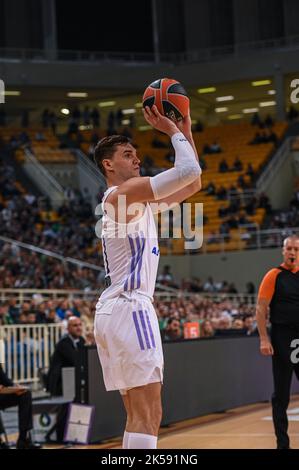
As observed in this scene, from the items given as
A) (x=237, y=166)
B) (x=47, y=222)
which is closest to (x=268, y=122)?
(x=237, y=166)

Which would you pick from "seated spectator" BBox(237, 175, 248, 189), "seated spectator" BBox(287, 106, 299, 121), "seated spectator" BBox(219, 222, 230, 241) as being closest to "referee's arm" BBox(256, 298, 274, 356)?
"seated spectator" BBox(219, 222, 230, 241)

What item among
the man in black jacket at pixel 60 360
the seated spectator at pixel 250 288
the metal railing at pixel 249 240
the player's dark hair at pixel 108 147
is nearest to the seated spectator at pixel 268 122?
the metal railing at pixel 249 240

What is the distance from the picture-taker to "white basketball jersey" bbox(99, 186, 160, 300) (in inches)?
239

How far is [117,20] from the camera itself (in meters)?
39.2

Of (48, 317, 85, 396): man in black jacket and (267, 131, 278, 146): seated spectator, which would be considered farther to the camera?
(267, 131, 278, 146): seated spectator

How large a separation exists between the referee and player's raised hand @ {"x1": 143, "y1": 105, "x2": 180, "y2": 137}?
3721 mm

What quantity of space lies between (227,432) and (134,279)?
245 inches

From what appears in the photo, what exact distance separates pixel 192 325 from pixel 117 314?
32.8 feet

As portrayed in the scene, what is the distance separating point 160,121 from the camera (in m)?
6.04

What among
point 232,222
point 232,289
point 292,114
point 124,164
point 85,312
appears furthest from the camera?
point 292,114

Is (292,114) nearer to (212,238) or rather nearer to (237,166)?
(237,166)

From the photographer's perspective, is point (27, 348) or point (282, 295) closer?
point (282, 295)

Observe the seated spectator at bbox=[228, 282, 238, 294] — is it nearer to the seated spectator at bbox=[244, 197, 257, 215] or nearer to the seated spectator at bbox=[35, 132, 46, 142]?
the seated spectator at bbox=[244, 197, 257, 215]
